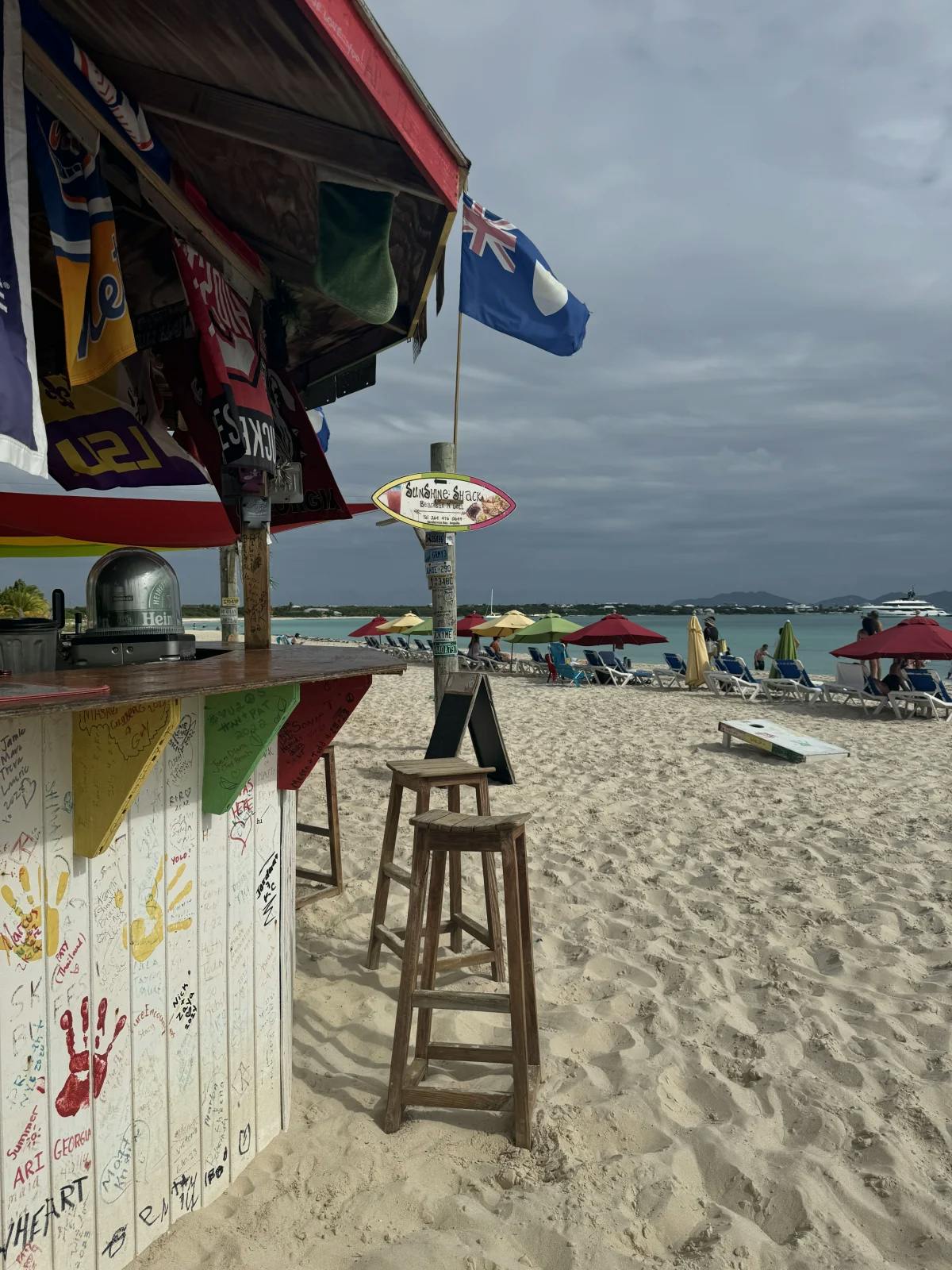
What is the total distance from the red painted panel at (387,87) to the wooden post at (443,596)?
A: 419cm

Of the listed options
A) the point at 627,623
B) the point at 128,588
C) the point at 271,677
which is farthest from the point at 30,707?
the point at 627,623

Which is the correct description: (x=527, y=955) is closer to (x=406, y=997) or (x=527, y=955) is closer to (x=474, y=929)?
(x=406, y=997)

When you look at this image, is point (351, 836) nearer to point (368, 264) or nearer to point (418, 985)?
point (418, 985)

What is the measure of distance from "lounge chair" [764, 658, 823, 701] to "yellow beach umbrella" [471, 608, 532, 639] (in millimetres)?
8919

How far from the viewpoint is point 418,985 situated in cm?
329

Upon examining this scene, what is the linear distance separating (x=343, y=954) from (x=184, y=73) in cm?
363

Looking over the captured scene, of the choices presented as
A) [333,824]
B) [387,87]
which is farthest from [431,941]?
[387,87]

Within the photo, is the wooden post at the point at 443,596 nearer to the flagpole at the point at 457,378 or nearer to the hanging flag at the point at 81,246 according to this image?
the flagpole at the point at 457,378

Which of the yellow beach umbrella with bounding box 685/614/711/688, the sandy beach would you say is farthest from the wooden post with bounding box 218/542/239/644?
the yellow beach umbrella with bounding box 685/614/711/688

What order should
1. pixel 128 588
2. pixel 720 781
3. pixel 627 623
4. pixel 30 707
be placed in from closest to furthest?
pixel 30 707 < pixel 128 588 < pixel 720 781 < pixel 627 623

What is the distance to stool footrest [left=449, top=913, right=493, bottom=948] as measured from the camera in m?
3.56

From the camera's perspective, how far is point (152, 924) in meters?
2.13

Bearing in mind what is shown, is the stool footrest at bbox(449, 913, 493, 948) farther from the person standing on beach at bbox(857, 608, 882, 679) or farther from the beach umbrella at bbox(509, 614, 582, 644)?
the beach umbrella at bbox(509, 614, 582, 644)

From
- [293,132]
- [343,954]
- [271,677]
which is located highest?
[293,132]
